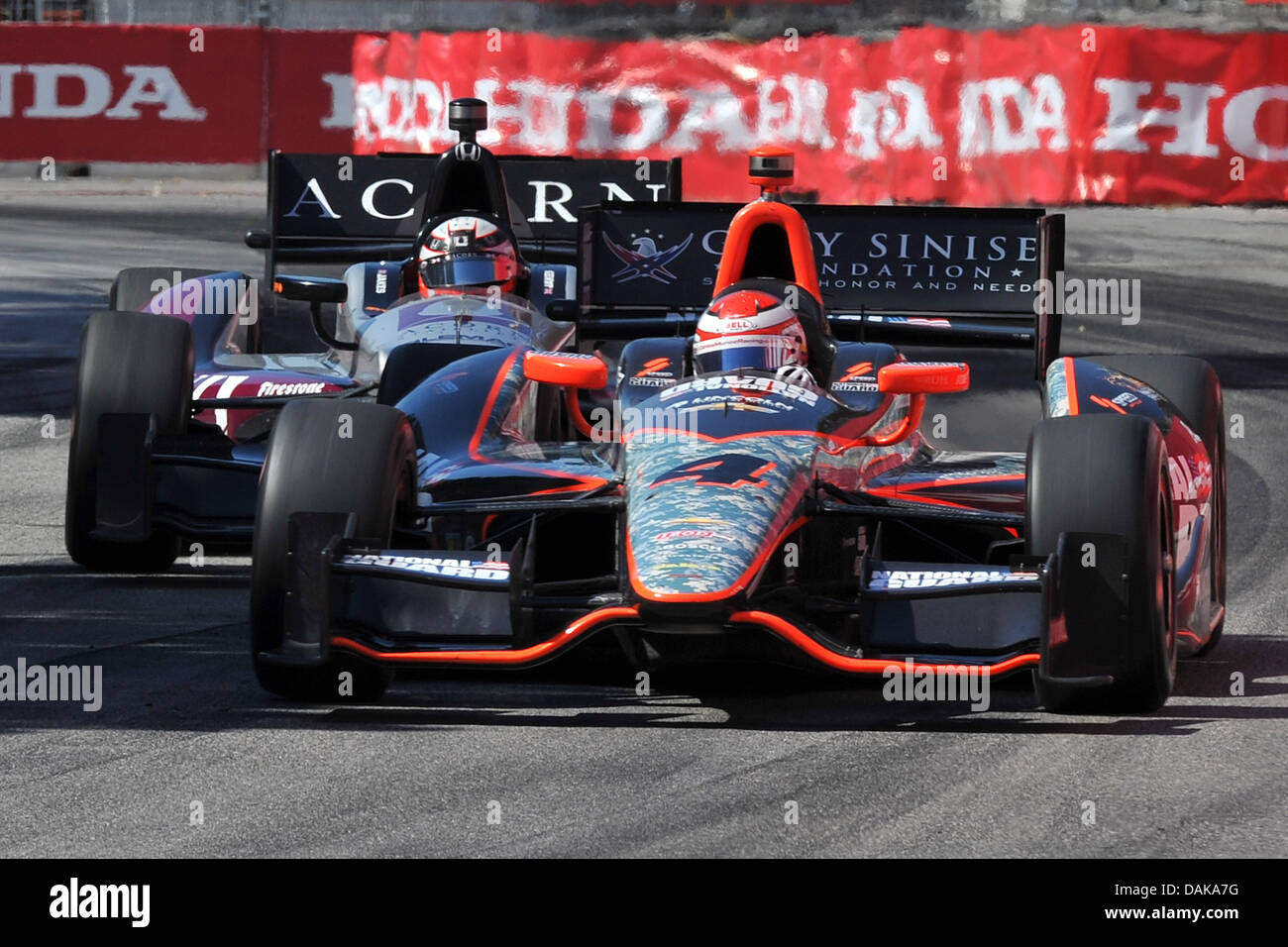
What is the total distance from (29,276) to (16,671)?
41.1 feet

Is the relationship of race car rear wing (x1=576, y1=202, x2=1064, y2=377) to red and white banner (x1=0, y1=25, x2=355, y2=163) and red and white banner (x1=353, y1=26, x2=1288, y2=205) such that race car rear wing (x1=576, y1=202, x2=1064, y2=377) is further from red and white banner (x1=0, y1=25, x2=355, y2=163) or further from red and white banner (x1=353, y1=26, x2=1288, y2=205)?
red and white banner (x1=0, y1=25, x2=355, y2=163)

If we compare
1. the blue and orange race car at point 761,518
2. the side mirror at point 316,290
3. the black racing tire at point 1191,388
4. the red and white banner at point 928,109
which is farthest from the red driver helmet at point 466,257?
the red and white banner at point 928,109

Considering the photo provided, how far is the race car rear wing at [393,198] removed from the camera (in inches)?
520

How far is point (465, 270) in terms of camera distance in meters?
11.7

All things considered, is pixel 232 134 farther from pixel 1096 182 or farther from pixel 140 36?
pixel 1096 182

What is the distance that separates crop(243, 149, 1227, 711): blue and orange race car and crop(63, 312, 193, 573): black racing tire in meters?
0.92

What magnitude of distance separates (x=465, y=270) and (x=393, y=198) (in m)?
1.82

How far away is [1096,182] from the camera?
23.0m

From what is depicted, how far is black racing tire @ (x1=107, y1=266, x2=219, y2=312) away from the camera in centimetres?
1165

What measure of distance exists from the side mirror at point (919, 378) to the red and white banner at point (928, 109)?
49.5 feet

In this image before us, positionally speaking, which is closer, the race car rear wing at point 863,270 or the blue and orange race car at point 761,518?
the blue and orange race car at point 761,518

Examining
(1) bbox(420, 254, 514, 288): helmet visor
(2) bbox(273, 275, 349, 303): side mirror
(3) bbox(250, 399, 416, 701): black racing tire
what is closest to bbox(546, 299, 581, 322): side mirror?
(1) bbox(420, 254, 514, 288): helmet visor

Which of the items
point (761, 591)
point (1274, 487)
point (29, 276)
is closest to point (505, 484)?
point (761, 591)

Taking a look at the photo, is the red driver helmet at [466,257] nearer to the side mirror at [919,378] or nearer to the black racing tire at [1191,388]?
the black racing tire at [1191,388]
